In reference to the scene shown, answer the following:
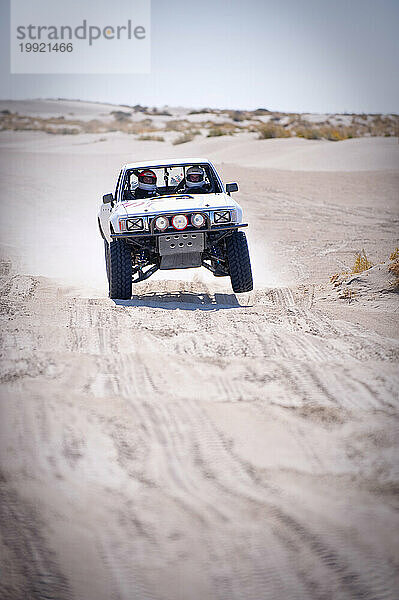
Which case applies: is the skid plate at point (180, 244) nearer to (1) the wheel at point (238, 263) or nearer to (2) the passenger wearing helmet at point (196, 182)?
(1) the wheel at point (238, 263)

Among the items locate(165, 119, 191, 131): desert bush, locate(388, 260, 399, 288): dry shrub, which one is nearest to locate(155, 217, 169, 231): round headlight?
locate(388, 260, 399, 288): dry shrub

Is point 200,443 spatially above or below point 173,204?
below

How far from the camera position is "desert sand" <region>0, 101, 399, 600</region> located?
313cm

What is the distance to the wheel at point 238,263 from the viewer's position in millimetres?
7918

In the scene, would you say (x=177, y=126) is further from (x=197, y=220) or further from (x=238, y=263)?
(x=197, y=220)

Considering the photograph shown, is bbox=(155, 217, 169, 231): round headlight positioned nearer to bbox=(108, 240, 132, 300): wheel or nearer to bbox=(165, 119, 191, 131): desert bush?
bbox=(108, 240, 132, 300): wheel

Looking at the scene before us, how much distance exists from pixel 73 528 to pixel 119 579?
407mm

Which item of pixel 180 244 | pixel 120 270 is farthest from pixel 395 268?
pixel 120 270

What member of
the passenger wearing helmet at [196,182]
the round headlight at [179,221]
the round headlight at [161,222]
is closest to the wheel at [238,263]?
the round headlight at [179,221]

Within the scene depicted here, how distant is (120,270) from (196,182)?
175 centimetres

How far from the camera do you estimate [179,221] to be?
24.8 feet

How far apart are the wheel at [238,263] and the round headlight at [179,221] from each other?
25.6 inches

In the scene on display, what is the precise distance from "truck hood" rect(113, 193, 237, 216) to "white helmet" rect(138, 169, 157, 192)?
34 cm

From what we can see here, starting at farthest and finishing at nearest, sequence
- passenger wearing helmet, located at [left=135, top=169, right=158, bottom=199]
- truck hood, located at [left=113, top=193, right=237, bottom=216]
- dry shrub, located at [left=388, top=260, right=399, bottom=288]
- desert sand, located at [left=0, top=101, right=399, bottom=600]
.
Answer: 1. passenger wearing helmet, located at [left=135, top=169, right=158, bottom=199]
2. dry shrub, located at [left=388, top=260, right=399, bottom=288]
3. truck hood, located at [left=113, top=193, right=237, bottom=216]
4. desert sand, located at [left=0, top=101, right=399, bottom=600]
